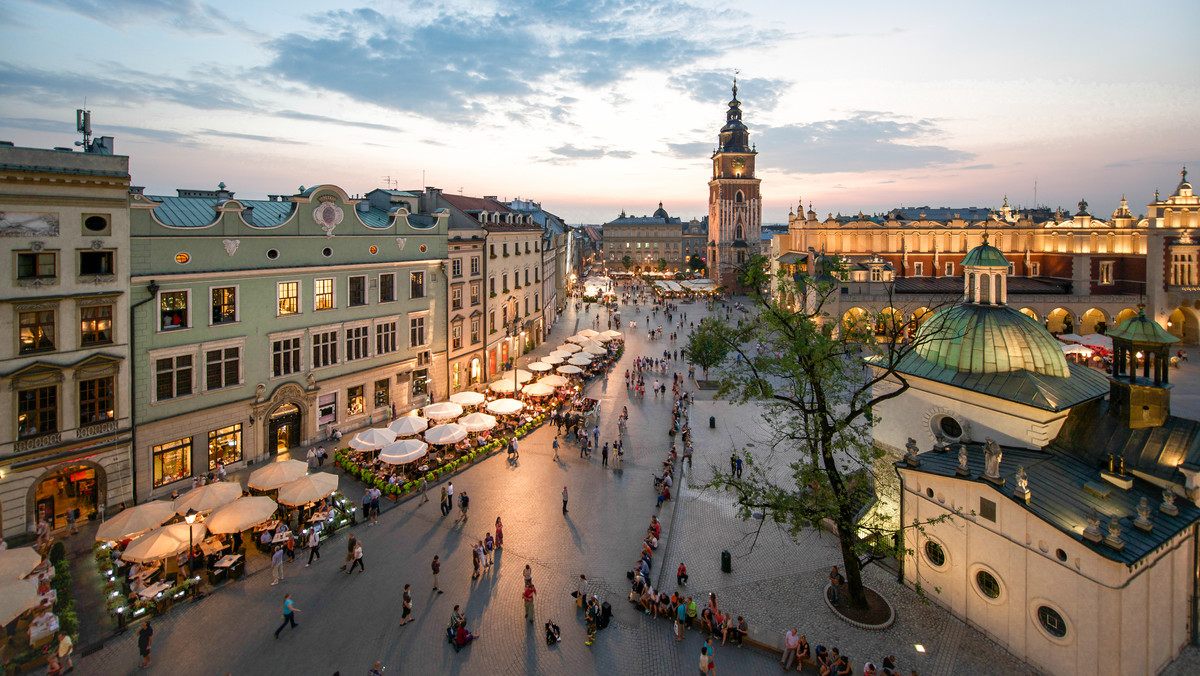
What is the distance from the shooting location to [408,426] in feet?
93.6

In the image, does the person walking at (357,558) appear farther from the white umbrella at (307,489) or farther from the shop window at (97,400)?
the shop window at (97,400)

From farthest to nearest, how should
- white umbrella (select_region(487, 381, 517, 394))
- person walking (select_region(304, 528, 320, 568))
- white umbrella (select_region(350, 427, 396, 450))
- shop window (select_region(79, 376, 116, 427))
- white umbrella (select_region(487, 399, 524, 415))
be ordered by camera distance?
white umbrella (select_region(487, 381, 517, 394)) < white umbrella (select_region(487, 399, 524, 415)) < white umbrella (select_region(350, 427, 396, 450)) < shop window (select_region(79, 376, 116, 427)) < person walking (select_region(304, 528, 320, 568))

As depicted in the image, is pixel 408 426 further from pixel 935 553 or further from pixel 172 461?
pixel 935 553

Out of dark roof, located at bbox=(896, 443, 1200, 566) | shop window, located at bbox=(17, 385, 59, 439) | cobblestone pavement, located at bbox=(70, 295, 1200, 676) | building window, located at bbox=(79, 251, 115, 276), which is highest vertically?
building window, located at bbox=(79, 251, 115, 276)

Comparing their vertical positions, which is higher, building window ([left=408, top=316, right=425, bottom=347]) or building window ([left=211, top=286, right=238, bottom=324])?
building window ([left=211, top=286, right=238, bottom=324])

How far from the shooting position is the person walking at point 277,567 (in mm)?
18719

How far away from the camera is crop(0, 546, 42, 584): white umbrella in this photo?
15.8 m

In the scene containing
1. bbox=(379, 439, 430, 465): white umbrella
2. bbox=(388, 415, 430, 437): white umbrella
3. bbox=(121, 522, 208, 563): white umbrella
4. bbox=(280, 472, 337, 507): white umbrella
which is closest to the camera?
bbox=(121, 522, 208, 563): white umbrella

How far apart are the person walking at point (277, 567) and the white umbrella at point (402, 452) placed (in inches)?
263

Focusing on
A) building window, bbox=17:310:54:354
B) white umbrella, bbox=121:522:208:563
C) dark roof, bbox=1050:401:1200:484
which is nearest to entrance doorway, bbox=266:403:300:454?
building window, bbox=17:310:54:354

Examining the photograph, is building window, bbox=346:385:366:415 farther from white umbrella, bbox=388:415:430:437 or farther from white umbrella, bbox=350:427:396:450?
white umbrella, bbox=350:427:396:450

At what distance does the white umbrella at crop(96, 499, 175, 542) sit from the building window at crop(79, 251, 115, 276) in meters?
9.42

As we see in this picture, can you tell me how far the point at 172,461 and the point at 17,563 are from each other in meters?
8.86

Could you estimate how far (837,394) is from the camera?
737 inches
